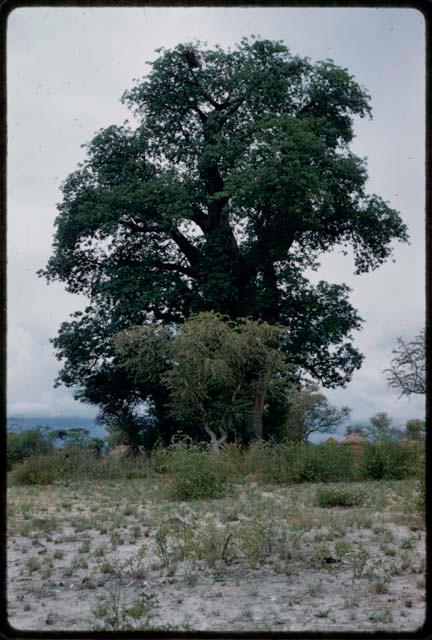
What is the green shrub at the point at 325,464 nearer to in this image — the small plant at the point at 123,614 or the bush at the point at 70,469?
the bush at the point at 70,469

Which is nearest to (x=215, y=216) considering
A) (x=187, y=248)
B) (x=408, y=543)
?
(x=187, y=248)

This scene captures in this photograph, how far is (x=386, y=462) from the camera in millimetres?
20750

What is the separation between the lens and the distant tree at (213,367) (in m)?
24.5

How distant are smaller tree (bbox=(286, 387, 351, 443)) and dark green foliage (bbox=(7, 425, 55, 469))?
1011cm

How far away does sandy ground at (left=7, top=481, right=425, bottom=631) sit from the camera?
7309 mm

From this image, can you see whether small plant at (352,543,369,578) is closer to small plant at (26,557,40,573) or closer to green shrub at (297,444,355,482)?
small plant at (26,557,40,573)

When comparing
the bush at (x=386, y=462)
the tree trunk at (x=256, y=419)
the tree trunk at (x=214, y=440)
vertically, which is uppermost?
the tree trunk at (x=256, y=419)

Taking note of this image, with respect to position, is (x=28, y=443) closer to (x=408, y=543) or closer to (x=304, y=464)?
(x=304, y=464)

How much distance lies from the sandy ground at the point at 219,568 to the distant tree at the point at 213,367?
32.4 ft

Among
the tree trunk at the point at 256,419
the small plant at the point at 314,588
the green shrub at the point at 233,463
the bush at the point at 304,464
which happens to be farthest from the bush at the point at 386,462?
the small plant at the point at 314,588

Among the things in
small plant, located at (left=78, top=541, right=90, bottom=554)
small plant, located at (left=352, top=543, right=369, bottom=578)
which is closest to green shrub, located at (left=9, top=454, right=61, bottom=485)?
small plant, located at (left=78, top=541, right=90, bottom=554)

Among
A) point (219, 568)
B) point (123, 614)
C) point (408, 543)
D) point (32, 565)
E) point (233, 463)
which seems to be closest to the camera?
point (123, 614)

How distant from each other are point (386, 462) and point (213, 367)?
590 centimetres

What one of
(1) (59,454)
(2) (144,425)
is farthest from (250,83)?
(1) (59,454)
